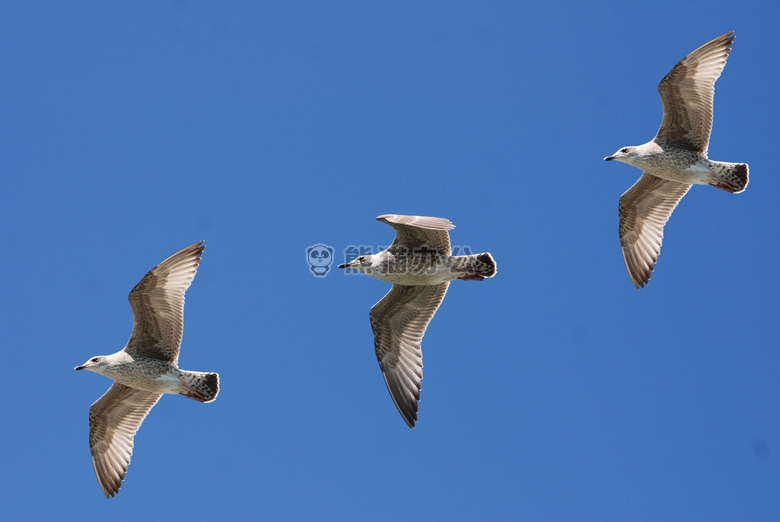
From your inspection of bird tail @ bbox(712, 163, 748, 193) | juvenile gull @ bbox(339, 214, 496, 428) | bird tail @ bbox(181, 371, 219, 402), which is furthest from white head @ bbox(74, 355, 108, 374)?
bird tail @ bbox(712, 163, 748, 193)

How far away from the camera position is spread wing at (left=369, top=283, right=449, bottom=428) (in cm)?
1412

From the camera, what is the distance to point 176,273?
13.4 metres

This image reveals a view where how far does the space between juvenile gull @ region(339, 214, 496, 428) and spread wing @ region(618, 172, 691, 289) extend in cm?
341

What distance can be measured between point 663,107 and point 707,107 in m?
0.64

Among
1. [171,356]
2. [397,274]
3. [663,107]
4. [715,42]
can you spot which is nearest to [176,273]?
[171,356]

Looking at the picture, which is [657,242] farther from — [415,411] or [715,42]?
[415,411]

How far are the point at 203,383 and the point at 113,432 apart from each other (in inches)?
75.9

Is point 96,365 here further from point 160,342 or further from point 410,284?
point 410,284

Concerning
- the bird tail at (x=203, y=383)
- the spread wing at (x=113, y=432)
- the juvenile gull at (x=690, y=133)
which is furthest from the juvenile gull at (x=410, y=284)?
the spread wing at (x=113, y=432)

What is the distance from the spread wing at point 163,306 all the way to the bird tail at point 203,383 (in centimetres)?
31

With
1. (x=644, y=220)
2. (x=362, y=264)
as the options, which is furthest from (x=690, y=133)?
(x=362, y=264)

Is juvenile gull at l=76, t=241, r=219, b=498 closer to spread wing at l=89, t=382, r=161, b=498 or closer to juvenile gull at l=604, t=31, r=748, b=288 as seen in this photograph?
spread wing at l=89, t=382, r=161, b=498

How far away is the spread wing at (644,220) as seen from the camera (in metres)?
15.9

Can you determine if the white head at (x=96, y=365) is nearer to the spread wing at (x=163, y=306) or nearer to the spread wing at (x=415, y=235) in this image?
the spread wing at (x=163, y=306)
